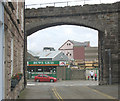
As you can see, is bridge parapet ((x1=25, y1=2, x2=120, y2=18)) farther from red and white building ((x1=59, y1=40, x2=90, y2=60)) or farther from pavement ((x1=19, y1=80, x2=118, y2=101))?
red and white building ((x1=59, y1=40, x2=90, y2=60))

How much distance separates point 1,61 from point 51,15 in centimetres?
1449

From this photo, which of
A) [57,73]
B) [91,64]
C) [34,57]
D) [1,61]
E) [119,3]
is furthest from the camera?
[34,57]

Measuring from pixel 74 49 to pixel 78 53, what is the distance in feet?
7.37

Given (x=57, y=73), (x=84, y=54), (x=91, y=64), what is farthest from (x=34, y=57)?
(x=84, y=54)

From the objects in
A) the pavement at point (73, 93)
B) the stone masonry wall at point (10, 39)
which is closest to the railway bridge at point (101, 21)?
the pavement at point (73, 93)

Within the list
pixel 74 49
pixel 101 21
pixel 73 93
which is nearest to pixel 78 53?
pixel 74 49

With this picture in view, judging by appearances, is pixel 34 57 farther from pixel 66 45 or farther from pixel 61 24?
pixel 61 24

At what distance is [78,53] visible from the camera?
88625 millimetres

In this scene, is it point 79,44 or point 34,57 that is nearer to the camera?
point 34,57

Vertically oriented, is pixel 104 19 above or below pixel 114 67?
above

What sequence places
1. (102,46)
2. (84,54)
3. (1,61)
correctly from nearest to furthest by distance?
(1,61) → (102,46) → (84,54)

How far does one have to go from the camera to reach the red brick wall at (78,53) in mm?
87938

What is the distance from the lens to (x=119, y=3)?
20.7 metres

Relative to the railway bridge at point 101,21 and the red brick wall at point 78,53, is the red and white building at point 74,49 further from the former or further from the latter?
the railway bridge at point 101,21
